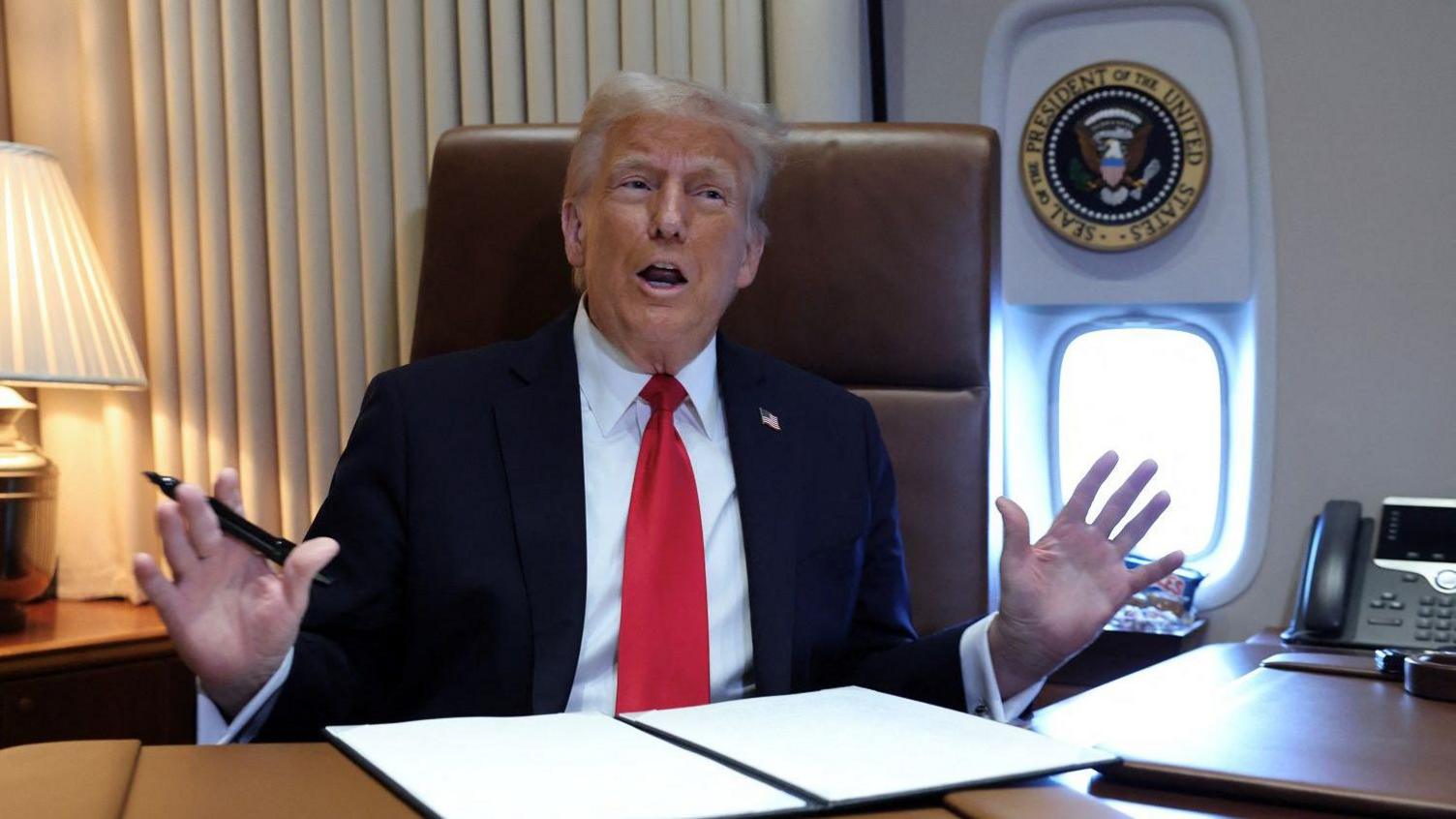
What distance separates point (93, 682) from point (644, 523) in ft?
3.32

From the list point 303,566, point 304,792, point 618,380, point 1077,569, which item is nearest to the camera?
point 304,792

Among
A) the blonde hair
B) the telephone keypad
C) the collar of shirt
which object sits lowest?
the telephone keypad

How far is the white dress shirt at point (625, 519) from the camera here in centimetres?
144

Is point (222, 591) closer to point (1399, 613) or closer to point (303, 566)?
point (303, 566)

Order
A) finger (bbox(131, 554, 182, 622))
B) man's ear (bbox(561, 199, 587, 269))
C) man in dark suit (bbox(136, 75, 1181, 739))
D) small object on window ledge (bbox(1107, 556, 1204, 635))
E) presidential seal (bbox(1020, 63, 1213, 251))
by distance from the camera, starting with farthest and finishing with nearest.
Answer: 1. presidential seal (bbox(1020, 63, 1213, 251))
2. small object on window ledge (bbox(1107, 556, 1204, 635))
3. man's ear (bbox(561, 199, 587, 269))
4. man in dark suit (bbox(136, 75, 1181, 739))
5. finger (bbox(131, 554, 182, 622))

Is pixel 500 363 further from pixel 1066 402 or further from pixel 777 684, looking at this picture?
pixel 1066 402

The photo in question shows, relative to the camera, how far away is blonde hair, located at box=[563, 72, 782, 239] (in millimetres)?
1684

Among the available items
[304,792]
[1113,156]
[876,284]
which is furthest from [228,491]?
[1113,156]

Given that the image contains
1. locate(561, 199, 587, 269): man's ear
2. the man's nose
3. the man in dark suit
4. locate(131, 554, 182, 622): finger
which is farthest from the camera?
locate(561, 199, 587, 269): man's ear

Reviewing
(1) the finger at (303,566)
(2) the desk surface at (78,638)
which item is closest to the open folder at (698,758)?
(1) the finger at (303,566)

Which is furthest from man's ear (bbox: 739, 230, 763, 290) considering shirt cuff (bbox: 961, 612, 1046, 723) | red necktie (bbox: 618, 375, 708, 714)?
shirt cuff (bbox: 961, 612, 1046, 723)

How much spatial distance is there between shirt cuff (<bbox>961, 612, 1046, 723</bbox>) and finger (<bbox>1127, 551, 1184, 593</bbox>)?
0.16 m

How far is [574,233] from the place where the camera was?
176 cm

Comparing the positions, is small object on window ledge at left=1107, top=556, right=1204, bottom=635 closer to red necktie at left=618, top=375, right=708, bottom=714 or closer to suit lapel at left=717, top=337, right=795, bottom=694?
suit lapel at left=717, top=337, right=795, bottom=694
